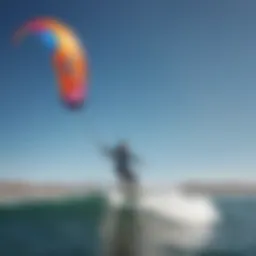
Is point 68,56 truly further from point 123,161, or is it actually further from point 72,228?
point 72,228

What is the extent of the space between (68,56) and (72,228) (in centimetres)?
49

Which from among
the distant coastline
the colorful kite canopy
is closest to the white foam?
the distant coastline

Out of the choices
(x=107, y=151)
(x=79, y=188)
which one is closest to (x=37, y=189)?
(x=79, y=188)

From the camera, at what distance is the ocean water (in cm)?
108

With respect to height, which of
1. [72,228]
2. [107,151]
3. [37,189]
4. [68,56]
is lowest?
[72,228]

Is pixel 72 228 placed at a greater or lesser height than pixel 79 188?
lesser

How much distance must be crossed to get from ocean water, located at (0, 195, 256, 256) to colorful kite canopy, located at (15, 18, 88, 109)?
295mm

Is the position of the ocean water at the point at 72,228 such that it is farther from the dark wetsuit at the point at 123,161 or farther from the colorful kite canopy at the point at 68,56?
the colorful kite canopy at the point at 68,56

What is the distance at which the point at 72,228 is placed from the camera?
3.56ft

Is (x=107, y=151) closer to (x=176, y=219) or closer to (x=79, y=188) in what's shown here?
(x=79, y=188)

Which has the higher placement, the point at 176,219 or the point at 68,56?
the point at 68,56

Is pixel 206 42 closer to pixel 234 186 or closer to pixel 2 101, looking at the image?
pixel 234 186

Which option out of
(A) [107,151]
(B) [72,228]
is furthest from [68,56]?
(B) [72,228]

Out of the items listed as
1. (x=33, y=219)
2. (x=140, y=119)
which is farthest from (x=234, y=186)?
(x=33, y=219)
